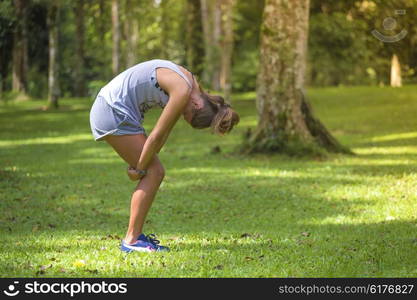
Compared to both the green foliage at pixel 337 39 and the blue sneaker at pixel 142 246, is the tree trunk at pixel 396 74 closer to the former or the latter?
the green foliage at pixel 337 39

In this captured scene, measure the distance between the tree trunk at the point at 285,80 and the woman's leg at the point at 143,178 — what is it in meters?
10.5

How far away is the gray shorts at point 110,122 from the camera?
6.66m

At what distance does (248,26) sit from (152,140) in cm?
4877

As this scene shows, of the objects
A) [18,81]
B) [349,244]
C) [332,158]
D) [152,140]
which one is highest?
[152,140]

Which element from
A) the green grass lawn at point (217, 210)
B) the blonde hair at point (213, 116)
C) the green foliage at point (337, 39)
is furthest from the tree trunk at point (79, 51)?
the blonde hair at point (213, 116)

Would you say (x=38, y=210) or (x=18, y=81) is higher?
(x=38, y=210)

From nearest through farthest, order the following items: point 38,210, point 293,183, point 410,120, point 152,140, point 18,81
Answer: point 152,140 → point 38,210 → point 293,183 → point 410,120 → point 18,81

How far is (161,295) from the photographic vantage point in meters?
5.45

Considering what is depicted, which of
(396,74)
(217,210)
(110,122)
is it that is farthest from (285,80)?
(396,74)

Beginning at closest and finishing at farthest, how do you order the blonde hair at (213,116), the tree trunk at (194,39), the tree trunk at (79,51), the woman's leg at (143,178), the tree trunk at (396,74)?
the blonde hair at (213,116) → the woman's leg at (143,178) → the tree trunk at (194,39) → the tree trunk at (79,51) → the tree trunk at (396,74)

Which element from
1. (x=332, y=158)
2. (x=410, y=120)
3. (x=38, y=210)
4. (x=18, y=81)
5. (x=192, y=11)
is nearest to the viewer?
(x=38, y=210)

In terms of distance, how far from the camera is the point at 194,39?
36.0 meters

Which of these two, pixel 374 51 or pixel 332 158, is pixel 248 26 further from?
pixel 332 158

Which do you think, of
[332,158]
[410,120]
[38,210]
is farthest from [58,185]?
[410,120]
